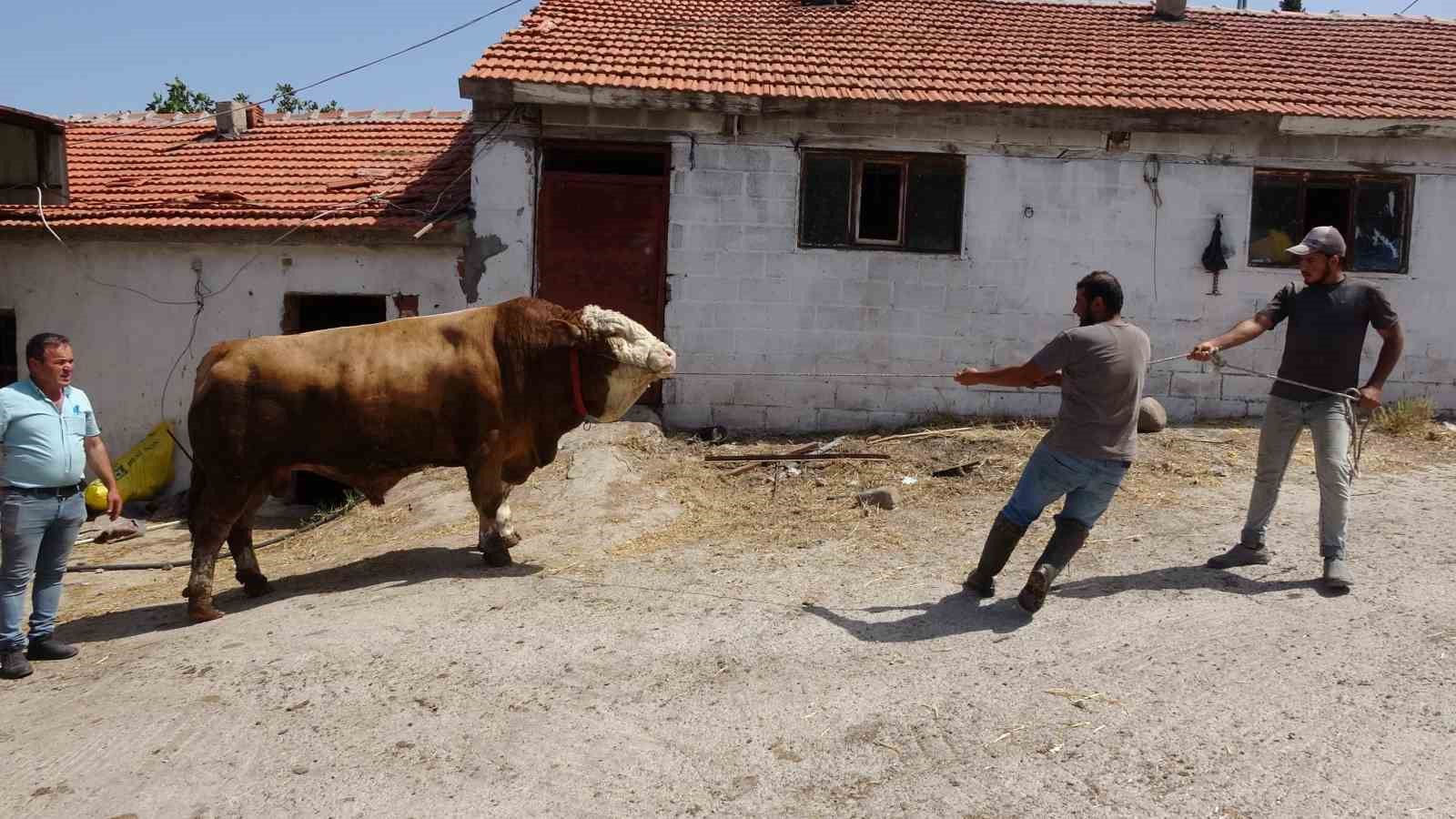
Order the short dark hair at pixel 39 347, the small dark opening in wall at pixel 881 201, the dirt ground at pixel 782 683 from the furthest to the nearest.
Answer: the small dark opening in wall at pixel 881 201 → the short dark hair at pixel 39 347 → the dirt ground at pixel 782 683

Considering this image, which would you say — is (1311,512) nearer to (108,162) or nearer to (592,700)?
(592,700)

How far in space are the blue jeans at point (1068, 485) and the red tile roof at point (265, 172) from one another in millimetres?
7277

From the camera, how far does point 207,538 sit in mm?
6156

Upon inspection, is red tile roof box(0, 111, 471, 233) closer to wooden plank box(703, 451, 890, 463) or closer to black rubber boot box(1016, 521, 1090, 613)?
wooden plank box(703, 451, 890, 463)

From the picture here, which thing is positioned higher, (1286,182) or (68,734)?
(1286,182)

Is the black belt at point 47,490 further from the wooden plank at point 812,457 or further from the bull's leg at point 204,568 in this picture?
the wooden plank at point 812,457

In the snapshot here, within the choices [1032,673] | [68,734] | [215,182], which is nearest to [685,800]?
[1032,673]

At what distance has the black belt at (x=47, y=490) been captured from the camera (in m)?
5.19

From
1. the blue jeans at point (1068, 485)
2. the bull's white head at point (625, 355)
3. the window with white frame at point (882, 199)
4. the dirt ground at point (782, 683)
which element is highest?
the window with white frame at point (882, 199)

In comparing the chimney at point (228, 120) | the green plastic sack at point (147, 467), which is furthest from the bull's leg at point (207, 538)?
the chimney at point (228, 120)

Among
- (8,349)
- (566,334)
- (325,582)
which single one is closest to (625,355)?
(566,334)

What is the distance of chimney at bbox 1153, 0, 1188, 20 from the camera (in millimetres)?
13875

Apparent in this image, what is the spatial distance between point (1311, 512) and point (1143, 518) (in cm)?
114

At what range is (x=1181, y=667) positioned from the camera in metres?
4.65
